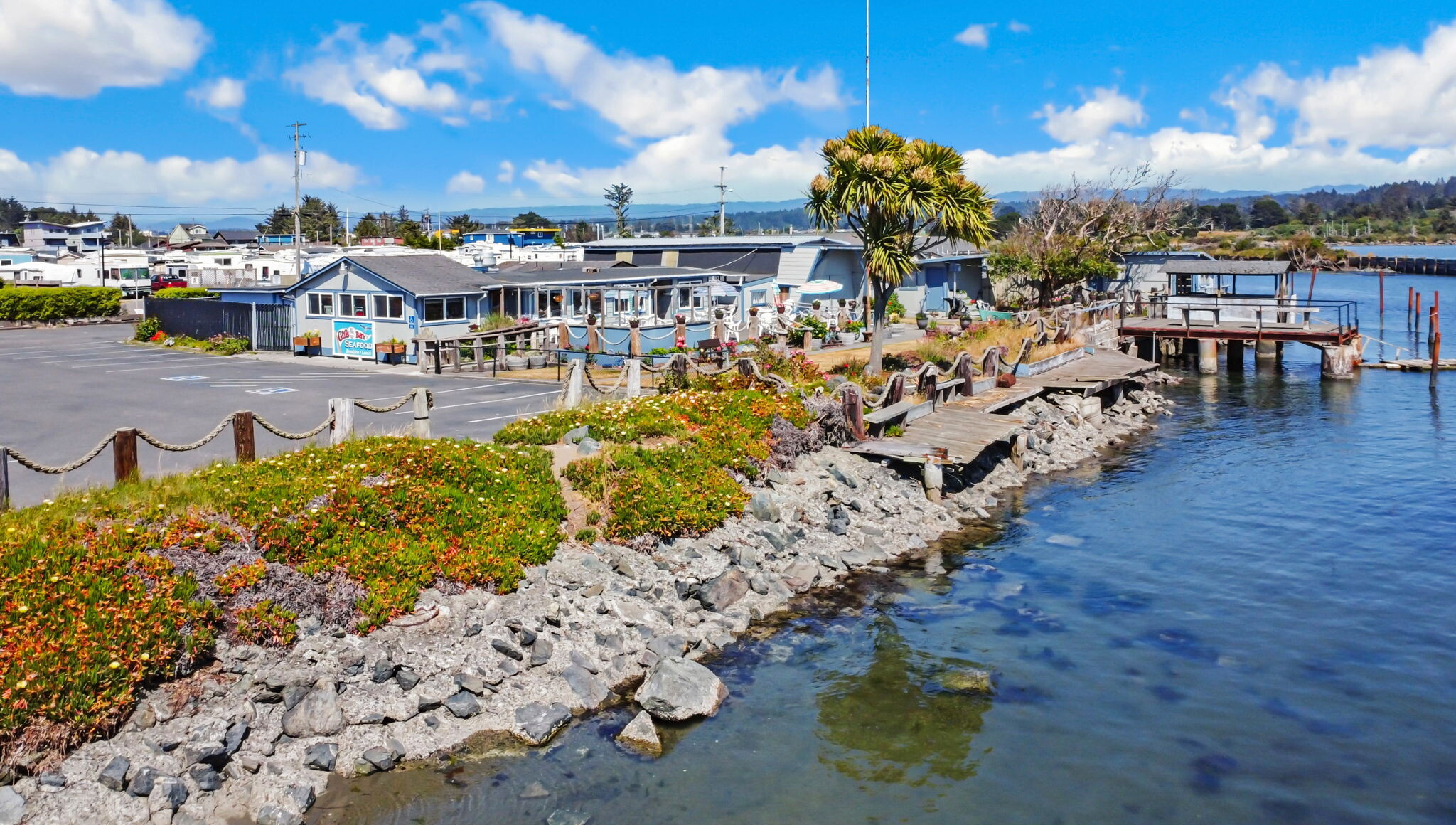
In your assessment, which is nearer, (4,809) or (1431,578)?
(4,809)

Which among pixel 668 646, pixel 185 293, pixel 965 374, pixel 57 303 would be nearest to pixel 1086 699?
pixel 668 646

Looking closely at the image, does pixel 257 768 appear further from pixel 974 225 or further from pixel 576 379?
pixel 974 225

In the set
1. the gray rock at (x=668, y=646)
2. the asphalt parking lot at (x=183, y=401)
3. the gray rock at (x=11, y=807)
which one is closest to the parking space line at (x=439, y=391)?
the asphalt parking lot at (x=183, y=401)

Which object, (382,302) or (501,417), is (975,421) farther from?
(382,302)

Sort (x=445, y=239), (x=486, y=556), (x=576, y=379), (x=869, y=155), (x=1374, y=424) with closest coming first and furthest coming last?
1. (x=486, y=556)
2. (x=576, y=379)
3. (x=869, y=155)
4. (x=1374, y=424)
5. (x=445, y=239)

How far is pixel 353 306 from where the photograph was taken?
42156 millimetres

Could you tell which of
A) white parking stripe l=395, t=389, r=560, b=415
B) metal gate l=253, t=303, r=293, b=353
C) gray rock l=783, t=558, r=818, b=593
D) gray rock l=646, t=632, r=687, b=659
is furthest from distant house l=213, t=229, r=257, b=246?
gray rock l=646, t=632, r=687, b=659

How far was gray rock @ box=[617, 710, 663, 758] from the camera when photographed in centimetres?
1201

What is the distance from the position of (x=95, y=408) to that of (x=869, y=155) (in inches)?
790

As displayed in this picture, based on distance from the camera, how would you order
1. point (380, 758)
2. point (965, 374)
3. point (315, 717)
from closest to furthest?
point (380, 758) → point (315, 717) → point (965, 374)

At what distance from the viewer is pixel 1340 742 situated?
41.0ft

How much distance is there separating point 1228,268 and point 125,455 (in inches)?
2170

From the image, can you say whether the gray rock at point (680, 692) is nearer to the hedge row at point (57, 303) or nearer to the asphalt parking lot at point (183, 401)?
the asphalt parking lot at point (183, 401)

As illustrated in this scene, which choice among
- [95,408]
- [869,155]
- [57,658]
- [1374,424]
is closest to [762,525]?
[57,658]
